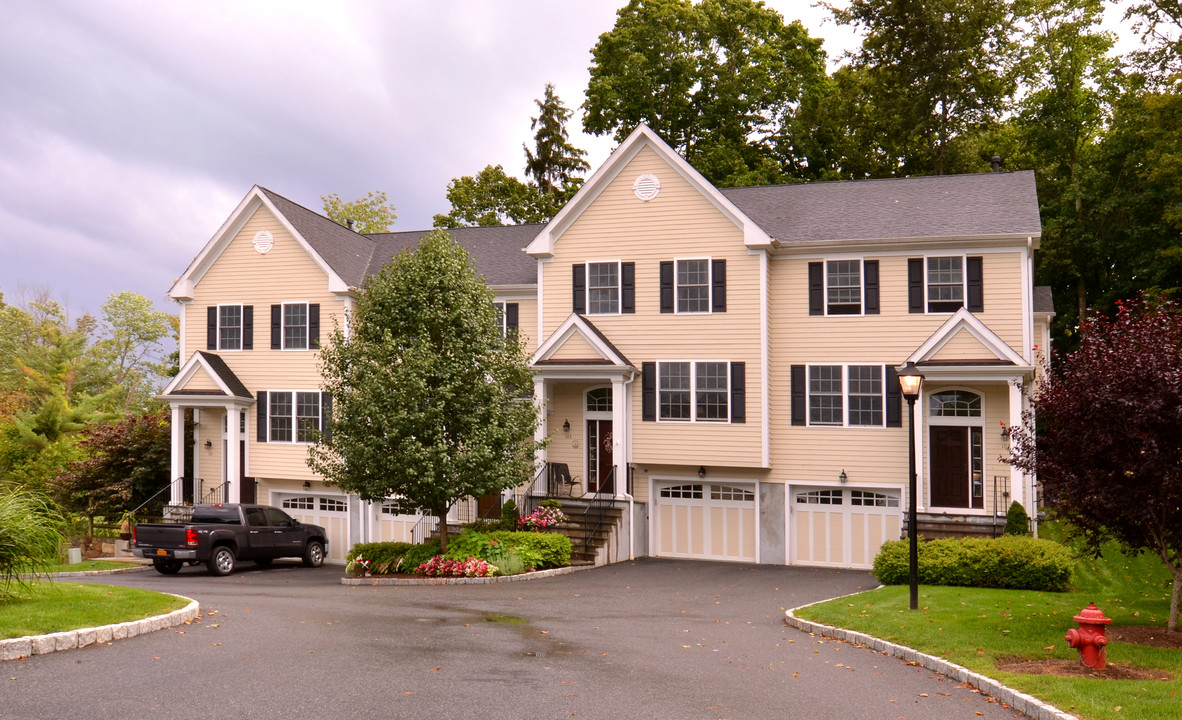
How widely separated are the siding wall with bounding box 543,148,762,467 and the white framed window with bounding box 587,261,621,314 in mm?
210

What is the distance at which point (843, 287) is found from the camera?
24109 mm

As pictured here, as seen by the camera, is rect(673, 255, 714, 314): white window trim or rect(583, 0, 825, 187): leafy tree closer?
rect(673, 255, 714, 314): white window trim

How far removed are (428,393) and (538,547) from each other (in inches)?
162

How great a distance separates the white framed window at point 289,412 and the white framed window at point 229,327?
2.06 m

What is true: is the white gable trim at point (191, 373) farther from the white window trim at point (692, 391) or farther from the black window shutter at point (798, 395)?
the black window shutter at point (798, 395)

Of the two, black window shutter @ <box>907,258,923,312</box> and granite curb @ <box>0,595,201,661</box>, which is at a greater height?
black window shutter @ <box>907,258,923,312</box>

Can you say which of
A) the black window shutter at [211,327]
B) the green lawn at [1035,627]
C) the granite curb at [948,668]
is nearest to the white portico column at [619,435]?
the green lawn at [1035,627]

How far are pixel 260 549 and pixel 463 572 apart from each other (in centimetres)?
616

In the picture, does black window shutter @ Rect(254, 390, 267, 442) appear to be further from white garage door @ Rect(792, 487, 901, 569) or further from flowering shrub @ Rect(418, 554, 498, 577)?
white garage door @ Rect(792, 487, 901, 569)

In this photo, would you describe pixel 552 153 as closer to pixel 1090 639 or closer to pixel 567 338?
pixel 567 338

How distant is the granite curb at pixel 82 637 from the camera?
1029 centimetres

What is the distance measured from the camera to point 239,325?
2859 centimetres

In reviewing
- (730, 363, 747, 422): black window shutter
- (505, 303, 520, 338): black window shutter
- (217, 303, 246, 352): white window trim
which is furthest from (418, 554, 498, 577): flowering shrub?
(217, 303, 246, 352): white window trim

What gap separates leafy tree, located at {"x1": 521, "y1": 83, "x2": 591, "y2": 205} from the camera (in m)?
48.0
